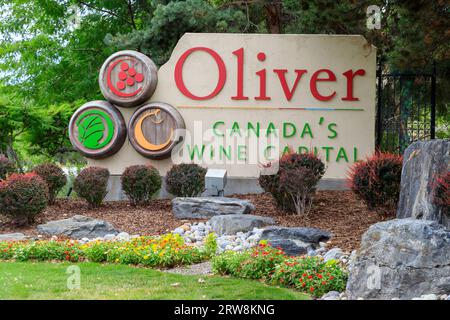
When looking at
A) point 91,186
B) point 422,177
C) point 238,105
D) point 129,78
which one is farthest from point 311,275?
point 129,78

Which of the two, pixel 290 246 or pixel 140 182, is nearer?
pixel 290 246

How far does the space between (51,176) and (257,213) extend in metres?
3.82

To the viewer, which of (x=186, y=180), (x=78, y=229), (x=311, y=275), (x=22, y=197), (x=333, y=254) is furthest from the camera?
(x=186, y=180)

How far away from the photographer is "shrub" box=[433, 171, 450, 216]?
744 centimetres

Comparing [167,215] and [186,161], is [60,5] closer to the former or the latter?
[186,161]

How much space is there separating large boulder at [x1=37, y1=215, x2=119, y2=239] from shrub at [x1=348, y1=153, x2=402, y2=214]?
3.74 meters

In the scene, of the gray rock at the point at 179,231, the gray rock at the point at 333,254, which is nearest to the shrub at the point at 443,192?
the gray rock at the point at 333,254

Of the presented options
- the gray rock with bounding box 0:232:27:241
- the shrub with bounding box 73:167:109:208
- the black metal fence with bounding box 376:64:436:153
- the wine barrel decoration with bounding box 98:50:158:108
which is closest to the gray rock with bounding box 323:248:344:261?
the gray rock with bounding box 0:232:27:241

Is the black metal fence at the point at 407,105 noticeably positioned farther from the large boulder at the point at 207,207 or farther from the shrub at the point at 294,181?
the large boulder at the point at 207,207

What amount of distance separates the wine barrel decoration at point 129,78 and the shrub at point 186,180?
181 centimetres

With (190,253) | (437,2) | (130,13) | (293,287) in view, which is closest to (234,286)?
(293,287)

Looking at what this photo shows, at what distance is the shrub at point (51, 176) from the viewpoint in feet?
40.8

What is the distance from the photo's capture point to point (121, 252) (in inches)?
324

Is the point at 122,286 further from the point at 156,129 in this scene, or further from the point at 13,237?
the point at 156,129
